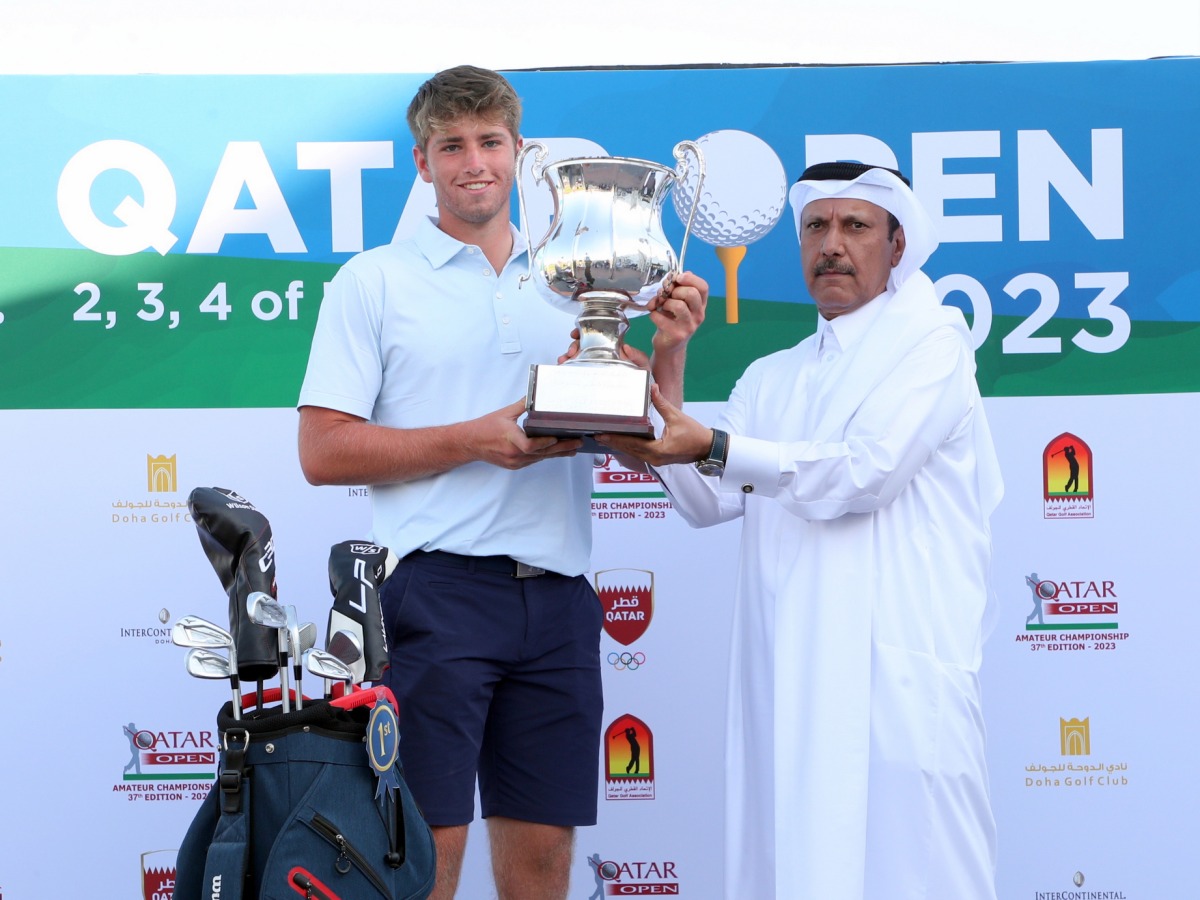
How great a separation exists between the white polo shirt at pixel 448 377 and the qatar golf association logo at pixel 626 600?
3.52 feet

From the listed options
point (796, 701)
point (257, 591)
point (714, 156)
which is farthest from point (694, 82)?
point (257, 591)

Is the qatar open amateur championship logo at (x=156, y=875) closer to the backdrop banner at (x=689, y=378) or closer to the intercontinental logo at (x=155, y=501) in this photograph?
the backdrop banner at (x=689, y=378)

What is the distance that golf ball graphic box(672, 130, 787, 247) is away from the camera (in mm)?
3787

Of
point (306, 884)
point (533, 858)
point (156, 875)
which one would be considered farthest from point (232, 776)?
point (156, 875)

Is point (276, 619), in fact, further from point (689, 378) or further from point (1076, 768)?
point (1076, 768)

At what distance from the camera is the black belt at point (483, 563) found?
9.02ft

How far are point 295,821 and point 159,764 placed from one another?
6.30 ft

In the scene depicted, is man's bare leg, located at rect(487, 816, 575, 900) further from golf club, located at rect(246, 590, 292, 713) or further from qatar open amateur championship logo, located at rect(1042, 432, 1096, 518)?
qatar open amateur championship logo, located at rect(1042, 432, 1096, 518)

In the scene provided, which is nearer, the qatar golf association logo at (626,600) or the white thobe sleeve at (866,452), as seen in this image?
the white thobe sleeve at (866,452)

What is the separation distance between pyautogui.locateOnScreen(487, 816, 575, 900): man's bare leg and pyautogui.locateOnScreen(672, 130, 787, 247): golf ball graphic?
173 cm

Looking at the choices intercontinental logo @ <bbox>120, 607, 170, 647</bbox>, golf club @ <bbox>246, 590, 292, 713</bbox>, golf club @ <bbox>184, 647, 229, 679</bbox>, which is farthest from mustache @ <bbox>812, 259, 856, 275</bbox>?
intercontinental logo @ <bbox>120, 607, 170, 647</bbox>

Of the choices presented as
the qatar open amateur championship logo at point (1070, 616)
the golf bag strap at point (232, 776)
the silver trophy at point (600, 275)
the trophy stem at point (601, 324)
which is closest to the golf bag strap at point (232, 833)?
the golf bag strap at point (232, 776)

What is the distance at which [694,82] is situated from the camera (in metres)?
3.88

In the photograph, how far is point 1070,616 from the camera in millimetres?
3850
